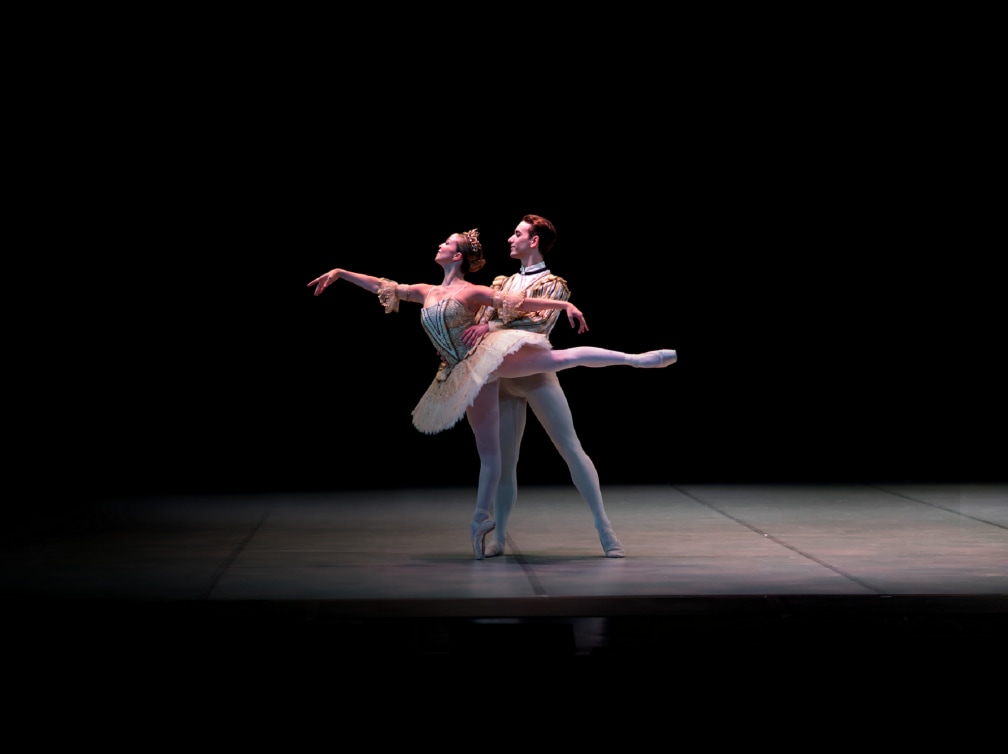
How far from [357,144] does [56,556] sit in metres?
3.57

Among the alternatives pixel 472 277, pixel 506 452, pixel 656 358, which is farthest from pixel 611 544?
pixel 472 277

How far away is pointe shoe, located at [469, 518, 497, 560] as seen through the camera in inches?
204

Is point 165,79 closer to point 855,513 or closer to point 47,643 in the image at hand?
point 855,513

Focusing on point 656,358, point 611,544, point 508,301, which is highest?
point 508,301

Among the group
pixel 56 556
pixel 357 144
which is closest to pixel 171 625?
pixel 56 556

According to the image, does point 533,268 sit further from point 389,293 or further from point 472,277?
point 472,277

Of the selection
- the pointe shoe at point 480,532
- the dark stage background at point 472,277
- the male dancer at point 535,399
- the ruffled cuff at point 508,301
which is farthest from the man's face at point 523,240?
the dark stage background at point 472,277

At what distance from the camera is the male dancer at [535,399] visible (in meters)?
5.28

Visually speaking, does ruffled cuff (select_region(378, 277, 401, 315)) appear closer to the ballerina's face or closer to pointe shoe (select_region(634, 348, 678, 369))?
the ballerina's face

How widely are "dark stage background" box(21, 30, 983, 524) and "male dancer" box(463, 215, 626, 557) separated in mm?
2726

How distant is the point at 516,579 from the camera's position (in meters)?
4.75

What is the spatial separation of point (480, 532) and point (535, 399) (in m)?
0.50

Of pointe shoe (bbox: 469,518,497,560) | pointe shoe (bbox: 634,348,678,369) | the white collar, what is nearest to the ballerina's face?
the white collar

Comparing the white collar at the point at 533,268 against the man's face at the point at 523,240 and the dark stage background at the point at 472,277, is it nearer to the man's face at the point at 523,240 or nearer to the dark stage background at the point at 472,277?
the man's face at the point at 523,240
